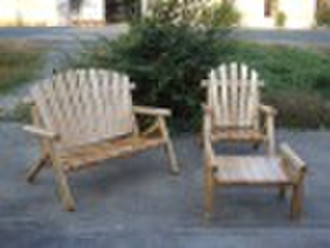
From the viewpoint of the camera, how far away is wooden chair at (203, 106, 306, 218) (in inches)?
237

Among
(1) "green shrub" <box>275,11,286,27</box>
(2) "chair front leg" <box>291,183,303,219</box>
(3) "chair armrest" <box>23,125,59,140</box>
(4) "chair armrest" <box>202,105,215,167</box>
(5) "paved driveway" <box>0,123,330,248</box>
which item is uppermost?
(1) "green shrub" <box>275,11,286,27</box>

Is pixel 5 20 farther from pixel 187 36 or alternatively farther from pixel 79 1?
pixel 187 36

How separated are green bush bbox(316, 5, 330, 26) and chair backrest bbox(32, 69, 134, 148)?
976 inches

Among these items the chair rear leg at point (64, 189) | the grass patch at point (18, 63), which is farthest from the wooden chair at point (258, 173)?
the grass patch at point (18, 63)

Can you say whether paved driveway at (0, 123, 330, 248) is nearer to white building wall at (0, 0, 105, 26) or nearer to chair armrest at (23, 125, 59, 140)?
chair armrest at (23, 125, 59, 140)

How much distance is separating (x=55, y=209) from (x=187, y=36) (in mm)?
3572

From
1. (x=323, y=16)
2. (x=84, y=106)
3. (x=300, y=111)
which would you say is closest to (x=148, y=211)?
(x=84, y=106)

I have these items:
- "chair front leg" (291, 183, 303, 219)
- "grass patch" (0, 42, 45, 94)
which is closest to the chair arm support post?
"chair front leg" (291, 183, 303, 219)

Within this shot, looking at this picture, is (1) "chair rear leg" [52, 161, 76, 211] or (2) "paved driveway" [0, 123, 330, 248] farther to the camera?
(1) "chair rear leg" [52, 161, 76, 211]

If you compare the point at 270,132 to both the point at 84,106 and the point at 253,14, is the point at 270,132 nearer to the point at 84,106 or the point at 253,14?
the point at 84,106

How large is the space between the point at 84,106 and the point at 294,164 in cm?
215

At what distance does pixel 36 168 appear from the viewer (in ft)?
23.1

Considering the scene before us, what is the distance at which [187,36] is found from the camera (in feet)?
30.6

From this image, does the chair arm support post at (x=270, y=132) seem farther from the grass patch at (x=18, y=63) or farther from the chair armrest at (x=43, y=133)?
the grass patch at (x=18, y=63)
